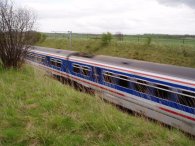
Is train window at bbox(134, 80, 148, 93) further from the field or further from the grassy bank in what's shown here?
the grassy bank

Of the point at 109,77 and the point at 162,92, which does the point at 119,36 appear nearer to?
the point at 109,77

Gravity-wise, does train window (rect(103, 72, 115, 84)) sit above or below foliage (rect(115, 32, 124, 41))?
below

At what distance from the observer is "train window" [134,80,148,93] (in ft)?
29.9

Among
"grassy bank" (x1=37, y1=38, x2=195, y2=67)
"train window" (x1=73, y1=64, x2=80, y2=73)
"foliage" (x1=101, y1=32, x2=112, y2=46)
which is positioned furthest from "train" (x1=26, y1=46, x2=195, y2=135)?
"foliage" (x1=101, y1=32, x2=112, y2=46)

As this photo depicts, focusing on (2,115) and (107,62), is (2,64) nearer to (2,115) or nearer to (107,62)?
(107,62)

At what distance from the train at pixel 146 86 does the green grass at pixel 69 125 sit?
7.42ft

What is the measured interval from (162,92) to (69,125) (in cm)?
428

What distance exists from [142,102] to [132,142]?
15.3ft

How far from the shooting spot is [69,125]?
4969 mm

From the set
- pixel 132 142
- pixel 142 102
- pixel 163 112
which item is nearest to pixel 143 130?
pixel 132 142

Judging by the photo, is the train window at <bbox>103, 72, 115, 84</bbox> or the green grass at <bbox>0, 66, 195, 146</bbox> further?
the train window at <bbox>103, 72, 115, 84</bbox>

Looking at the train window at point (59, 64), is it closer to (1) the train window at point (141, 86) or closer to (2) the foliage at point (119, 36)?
(1) the train window at point (141, 86)

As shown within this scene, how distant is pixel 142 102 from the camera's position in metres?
8.99

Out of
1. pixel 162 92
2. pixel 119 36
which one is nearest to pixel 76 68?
pixel 162 92
